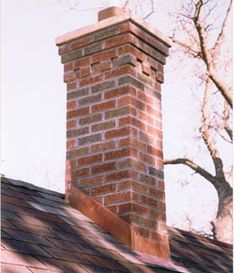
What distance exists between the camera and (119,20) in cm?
552

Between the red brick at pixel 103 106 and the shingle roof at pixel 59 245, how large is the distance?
753 mm

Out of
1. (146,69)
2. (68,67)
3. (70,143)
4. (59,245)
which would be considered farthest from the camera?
(68,67)

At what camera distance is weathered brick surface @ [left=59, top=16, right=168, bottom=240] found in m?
5.22

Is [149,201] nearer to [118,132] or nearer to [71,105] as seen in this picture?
[118,132]

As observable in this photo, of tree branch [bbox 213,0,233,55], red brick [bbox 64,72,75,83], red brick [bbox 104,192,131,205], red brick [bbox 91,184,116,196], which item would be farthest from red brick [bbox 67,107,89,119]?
tree branch [bbox 213,0,233,55]

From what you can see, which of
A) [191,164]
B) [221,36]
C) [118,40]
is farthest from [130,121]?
[191,164]

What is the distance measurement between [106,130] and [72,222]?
0.87 m

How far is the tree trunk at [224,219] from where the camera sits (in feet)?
46.9

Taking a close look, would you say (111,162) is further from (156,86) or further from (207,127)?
(207,127)

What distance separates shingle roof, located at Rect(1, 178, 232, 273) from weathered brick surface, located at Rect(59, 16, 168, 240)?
32 cm

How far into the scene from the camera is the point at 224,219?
14469mm

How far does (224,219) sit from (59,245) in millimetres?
10694

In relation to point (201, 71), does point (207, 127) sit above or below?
below

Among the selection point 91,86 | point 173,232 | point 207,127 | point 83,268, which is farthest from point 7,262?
point 207,127
